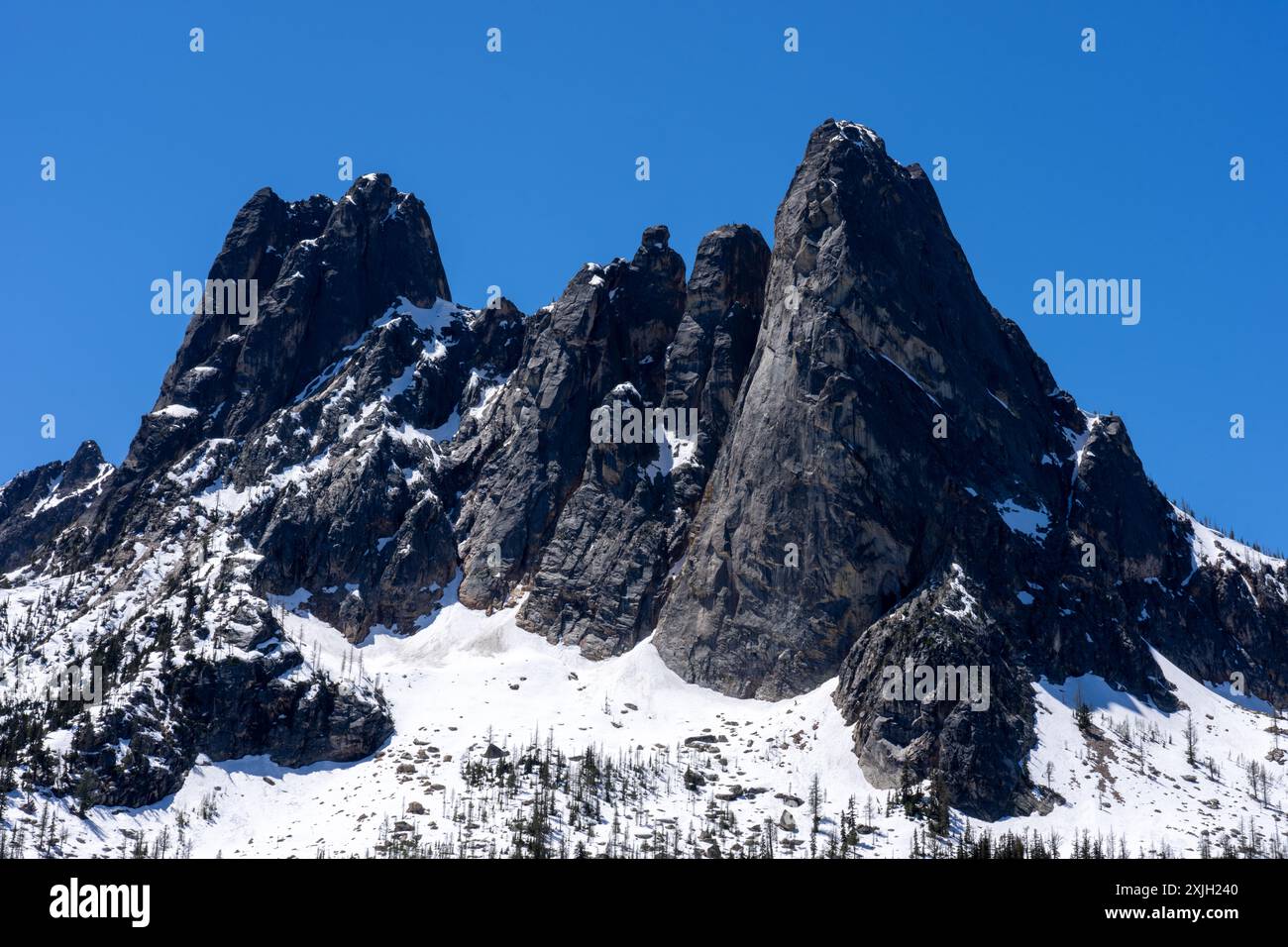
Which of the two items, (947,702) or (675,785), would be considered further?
(947,702)

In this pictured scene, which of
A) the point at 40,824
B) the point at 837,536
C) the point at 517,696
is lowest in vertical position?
the point at 40,824

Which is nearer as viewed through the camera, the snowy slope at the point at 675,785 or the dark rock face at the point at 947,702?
the snowy slope at the point at 675,785

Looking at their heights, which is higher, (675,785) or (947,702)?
(947,702)

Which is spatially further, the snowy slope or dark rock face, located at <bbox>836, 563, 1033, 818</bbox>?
dark rock face, located at <bbox>836, 563, 1033, 818</bbox>

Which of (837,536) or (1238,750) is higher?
(837,536)
